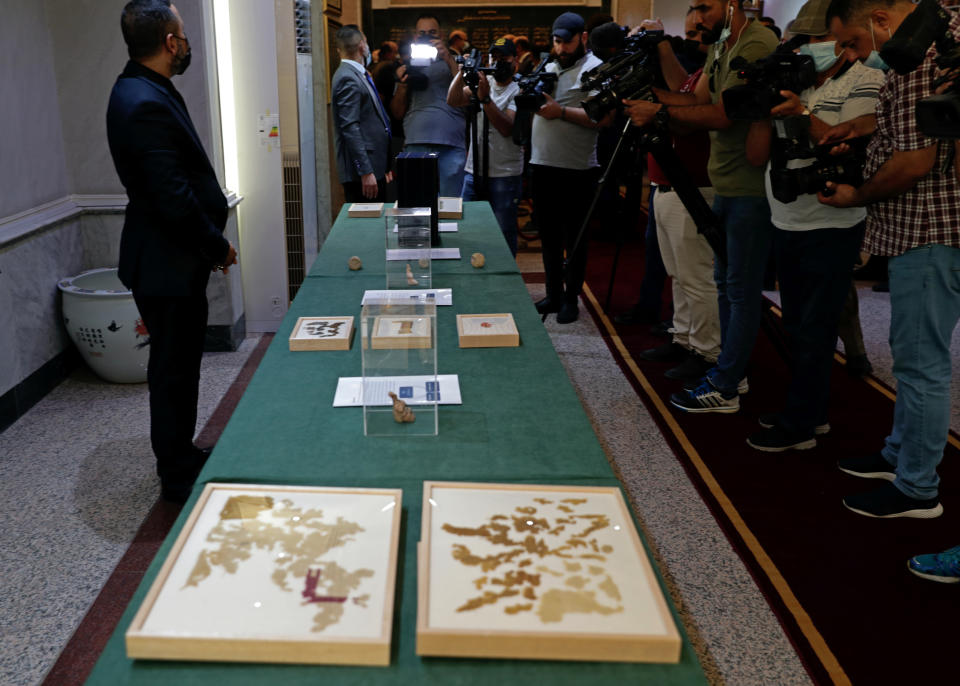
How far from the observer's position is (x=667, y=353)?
4016 mm

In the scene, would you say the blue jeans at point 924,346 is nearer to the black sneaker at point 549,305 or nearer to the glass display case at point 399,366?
the glass display case at point 399,366

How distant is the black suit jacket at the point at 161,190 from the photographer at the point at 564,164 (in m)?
2.04

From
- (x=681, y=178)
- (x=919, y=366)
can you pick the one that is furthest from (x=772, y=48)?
(x=919, y=366)

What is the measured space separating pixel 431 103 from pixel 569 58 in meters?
0.98

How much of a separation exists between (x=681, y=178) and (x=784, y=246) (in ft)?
2.15

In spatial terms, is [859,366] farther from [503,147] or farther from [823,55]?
[503,147]

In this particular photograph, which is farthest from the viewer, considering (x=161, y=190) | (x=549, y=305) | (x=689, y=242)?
(x=549, y=305)

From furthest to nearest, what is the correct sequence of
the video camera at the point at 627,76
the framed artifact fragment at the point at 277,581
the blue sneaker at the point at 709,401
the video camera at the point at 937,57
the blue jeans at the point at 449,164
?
the blue jeans at the point at 449,164 < the blue sneaker at the point at 709,401 < the video camera at the point at 627,76 < the video camera at the point at 937,57 < the framed artifact fragment at the point at 277,581

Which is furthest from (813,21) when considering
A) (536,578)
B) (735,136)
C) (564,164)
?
(536,578)

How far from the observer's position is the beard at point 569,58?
415 centimetres

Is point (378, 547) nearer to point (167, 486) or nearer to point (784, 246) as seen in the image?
point (167, 486)

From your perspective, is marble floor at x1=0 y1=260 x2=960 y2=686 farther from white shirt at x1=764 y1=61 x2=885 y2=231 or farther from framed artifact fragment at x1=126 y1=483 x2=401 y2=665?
framed artifact fragment at x1=126 y1=483 x2=401 y2=665

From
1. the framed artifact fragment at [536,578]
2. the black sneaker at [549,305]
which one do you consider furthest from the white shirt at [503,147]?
the framed artifact fragment at [536,578]

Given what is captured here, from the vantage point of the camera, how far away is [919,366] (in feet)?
7.88
